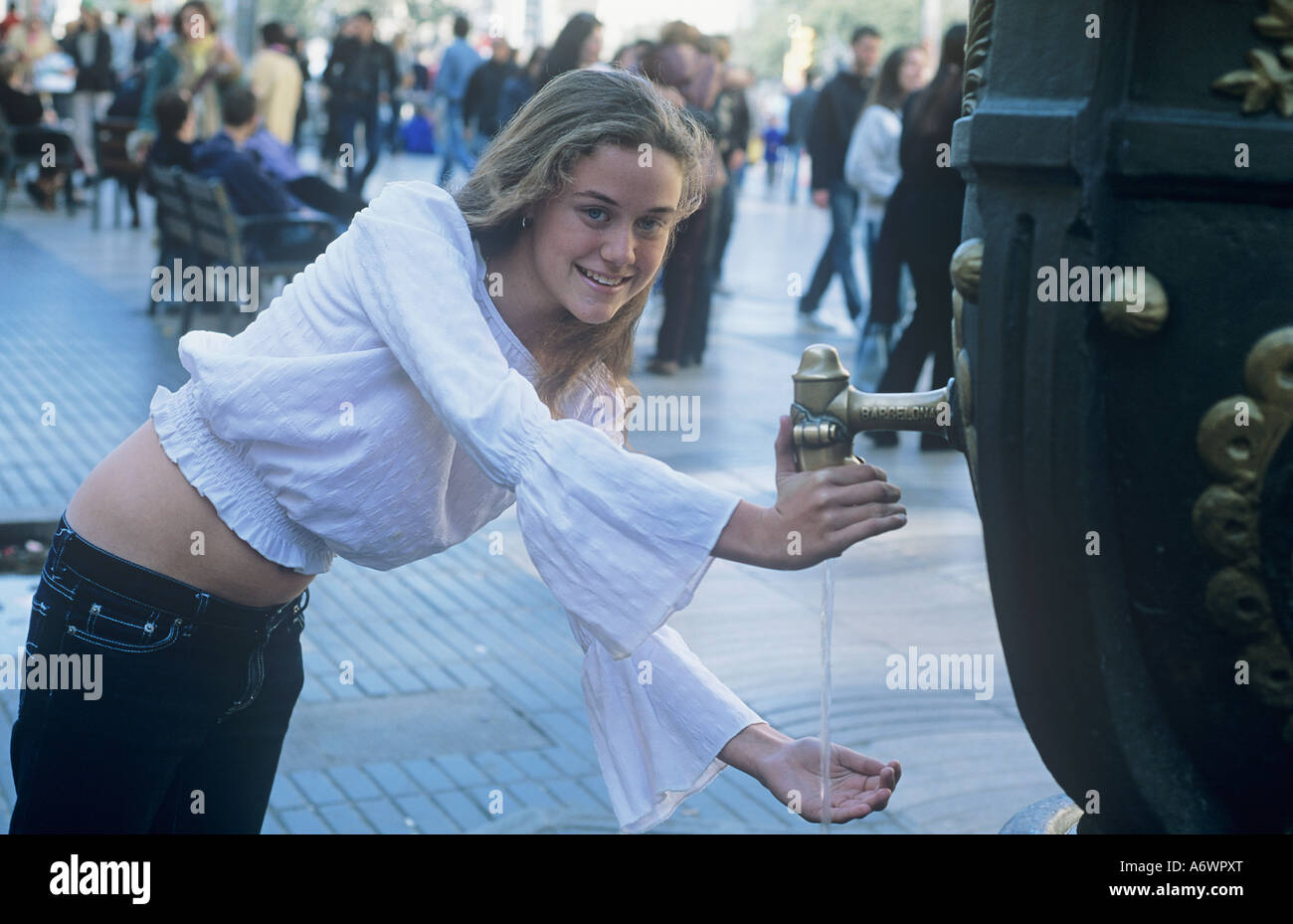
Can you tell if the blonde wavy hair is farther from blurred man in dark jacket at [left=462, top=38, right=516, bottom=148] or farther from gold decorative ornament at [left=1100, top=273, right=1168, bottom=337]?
blurred man in dark jacket at [left=462, top=38, right=516, bottom=148]

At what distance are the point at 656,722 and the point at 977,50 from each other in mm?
1033

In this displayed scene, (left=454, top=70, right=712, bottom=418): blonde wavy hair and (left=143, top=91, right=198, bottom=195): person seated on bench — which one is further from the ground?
(left=454, top=70, right=712, bottom=418): blonde wavy hair

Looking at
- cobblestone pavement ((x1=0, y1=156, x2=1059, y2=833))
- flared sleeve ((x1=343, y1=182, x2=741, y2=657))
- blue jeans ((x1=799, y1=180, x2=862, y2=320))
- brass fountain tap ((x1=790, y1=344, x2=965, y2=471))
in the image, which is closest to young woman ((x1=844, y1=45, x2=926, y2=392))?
cobblestone pavement ((x1=0, y1=156, x2=1059, y2=833))

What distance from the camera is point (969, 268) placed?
1.47 meters

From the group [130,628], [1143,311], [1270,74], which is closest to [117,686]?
[130,628]

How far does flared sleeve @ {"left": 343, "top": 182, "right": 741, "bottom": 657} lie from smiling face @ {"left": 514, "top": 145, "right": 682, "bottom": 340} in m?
0.19

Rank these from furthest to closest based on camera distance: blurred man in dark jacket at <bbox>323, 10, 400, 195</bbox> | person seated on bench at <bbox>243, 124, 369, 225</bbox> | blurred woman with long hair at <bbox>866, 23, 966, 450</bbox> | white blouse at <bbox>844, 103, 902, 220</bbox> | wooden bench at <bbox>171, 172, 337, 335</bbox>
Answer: blurred man in dark jacket at <bbox>323, 10, 400, 195</bbox> < person seated on bench at <bbox>243, 124, 369, 225</bbox> < white blouse at <bbox>844, 103, 902, 220</bbox> < wooden bench at <bbox>171, 172, 337, 335</bbox> < blurred woman with long hair at <bbox>866, 23, 966, 450</bbox>

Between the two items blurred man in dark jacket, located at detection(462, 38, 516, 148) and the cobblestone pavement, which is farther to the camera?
blurred man in dark jacket, located at detection(462, 38, 516, 148)

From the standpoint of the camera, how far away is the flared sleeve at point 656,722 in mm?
2141

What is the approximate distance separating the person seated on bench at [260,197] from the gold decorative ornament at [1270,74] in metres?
8.57

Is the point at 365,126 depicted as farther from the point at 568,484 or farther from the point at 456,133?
the point at 568,484

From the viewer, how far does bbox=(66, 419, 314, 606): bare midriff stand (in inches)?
86.9
